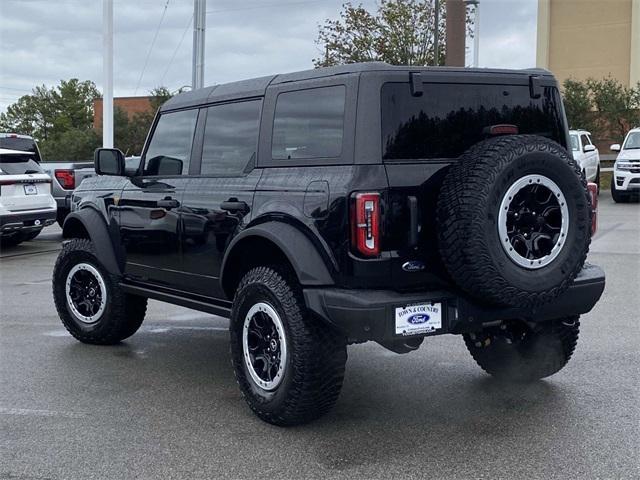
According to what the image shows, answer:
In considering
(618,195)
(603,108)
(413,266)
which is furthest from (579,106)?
(413,266)

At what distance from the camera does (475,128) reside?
472 centimetres

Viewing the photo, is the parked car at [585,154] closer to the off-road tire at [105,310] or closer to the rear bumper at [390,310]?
the off-road tire at [105,310]

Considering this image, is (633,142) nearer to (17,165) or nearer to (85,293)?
(17,165)

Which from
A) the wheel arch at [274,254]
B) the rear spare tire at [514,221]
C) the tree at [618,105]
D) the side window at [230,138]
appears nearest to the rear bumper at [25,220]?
the side window at [230,138]

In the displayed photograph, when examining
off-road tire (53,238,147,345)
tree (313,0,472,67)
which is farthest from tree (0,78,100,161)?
off-road tire (53,238,147,345)

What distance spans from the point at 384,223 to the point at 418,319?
530 millimetres

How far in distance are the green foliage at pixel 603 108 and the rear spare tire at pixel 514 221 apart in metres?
32.3

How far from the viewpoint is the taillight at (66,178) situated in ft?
51.4

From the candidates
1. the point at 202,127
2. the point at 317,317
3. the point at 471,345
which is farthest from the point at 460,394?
the point at 202,127

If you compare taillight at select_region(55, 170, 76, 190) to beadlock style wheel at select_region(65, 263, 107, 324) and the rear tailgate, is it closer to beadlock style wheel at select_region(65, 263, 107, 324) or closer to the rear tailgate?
the rear tailgate

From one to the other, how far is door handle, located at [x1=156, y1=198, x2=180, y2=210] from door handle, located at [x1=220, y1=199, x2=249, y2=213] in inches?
24.2

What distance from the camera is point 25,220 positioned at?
13.2 m

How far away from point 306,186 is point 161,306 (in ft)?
15.1

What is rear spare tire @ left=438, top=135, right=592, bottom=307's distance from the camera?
4176 mm
